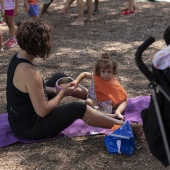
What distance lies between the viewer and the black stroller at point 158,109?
2.29 metres

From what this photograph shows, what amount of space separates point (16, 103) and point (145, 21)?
4692mm

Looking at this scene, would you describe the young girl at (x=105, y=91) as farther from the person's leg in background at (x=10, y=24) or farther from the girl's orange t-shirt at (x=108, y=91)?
the person's leg in background at (x=10, y=24)

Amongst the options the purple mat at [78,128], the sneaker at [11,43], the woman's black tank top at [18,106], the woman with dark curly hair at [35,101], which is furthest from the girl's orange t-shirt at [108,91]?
the sneaker at [11,43]

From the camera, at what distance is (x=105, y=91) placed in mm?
3996

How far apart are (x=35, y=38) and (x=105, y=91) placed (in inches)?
42.8

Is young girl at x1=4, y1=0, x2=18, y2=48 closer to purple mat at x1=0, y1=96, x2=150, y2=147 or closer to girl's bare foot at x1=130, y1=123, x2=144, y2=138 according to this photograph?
purple mat at x1=0, y1=96, x2=150, y2=147

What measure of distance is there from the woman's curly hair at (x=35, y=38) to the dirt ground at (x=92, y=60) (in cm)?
80

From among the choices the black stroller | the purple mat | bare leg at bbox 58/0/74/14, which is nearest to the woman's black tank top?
the purple mat

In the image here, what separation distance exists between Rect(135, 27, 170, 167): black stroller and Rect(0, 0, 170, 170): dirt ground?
0.73 meters

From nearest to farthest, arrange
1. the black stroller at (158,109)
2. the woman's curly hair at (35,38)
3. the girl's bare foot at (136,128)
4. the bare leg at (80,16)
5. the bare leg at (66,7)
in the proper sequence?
the black stroller at (158,109) < the woman's curly hair at (35,38) < the girl's bare foot at (136,128) < the bare leg at (80,16) < the bare leg at (66,7)

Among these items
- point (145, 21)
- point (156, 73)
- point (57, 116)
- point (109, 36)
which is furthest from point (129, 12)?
point (156, 73)

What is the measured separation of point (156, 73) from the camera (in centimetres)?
230

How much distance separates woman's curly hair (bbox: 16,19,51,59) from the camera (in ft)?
10.4

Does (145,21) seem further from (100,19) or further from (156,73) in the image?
(156,73)
